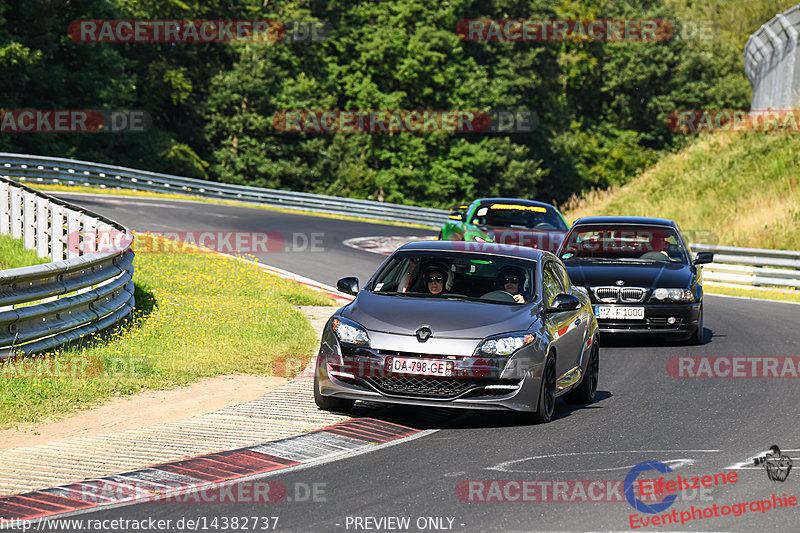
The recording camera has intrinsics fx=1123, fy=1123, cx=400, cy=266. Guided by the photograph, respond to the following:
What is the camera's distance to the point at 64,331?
11383mm

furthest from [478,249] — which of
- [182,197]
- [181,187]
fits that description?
[181,187]

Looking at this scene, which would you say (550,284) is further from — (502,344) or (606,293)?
(606,293)

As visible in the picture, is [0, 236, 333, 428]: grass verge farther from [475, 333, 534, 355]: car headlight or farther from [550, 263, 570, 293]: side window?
[475, 333, 534, 355]: car headlight

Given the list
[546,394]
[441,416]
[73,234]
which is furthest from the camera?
[73,234]

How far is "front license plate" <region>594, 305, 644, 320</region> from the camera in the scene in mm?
14742

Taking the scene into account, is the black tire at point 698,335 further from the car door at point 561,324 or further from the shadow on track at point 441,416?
the shadow on track at point 441,416

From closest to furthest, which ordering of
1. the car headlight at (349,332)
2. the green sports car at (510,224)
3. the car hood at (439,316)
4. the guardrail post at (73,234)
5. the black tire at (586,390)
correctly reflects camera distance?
the car hood at (439,316) → the car headlight at (349,332) → the black tire at (586,390) → the guardrail post at (73,234) → the green sports car at (510,224)

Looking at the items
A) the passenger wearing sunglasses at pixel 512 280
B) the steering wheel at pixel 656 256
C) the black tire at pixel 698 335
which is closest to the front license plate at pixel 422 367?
the passenger wearing sunglasses at pixel 512 280

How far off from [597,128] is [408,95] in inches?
762

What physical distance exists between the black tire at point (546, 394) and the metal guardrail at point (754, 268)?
16768 millimetres

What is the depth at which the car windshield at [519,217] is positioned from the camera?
71.3ft

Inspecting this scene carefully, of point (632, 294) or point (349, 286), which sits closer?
point (349, 286)

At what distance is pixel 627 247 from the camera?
16859mm

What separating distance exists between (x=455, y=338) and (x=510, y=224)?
13.0 metres
